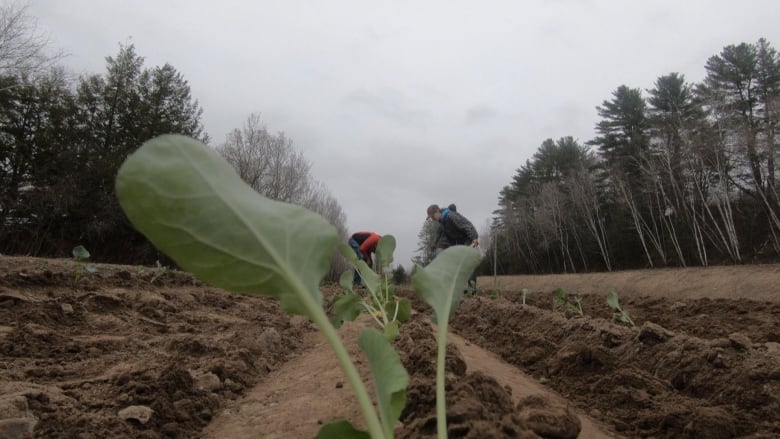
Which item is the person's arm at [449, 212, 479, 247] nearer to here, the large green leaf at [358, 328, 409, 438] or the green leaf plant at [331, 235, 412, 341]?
the green leaf plant at [331, 235, 412, 341]

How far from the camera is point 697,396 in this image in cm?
201

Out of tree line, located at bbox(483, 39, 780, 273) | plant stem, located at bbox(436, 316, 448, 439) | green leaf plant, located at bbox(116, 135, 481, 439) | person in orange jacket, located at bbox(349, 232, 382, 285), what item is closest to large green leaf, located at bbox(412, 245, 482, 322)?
Result: plant stem, located at bbox(436, 316, 448, 439)

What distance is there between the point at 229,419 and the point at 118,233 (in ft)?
78.7

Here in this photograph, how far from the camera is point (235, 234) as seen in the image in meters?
0.66

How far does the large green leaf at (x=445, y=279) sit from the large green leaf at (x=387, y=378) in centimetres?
18

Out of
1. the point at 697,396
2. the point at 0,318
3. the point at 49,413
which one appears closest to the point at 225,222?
the point at 49,413

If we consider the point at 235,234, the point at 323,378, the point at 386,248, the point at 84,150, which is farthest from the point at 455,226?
the point at 84,150

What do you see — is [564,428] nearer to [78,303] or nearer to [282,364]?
[282,364]

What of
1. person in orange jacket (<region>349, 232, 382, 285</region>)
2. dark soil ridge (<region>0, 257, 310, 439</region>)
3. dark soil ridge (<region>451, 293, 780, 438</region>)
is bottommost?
dark soil ridge (<region>451, 293, 780, 438</region>)

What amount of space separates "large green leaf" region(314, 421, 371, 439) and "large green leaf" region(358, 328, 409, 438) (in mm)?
48

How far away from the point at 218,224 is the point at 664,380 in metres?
2.43

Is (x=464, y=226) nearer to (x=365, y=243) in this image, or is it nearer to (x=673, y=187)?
(x=365, y=243)

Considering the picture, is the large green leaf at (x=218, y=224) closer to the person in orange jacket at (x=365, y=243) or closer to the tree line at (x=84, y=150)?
the person in orange jacket at (x=365, y=243)

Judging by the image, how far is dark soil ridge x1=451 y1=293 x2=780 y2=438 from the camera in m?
1.57
